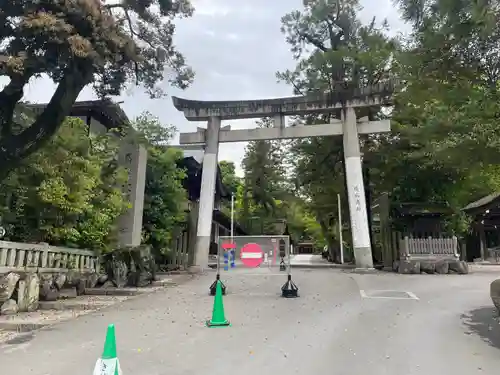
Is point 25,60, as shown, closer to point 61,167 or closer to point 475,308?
point 61,167

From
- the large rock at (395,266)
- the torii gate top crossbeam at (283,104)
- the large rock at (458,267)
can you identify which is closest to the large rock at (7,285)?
the torii gate top crossbeam at (283,104)

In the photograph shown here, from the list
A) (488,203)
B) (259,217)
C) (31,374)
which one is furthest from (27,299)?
(259,217)

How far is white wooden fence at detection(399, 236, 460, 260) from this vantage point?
17656 millimetres

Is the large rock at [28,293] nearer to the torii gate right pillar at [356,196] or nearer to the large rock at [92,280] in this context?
the large rock at [92,280]

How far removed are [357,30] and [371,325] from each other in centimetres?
1994

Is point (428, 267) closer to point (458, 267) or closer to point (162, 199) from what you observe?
point (458, 267)

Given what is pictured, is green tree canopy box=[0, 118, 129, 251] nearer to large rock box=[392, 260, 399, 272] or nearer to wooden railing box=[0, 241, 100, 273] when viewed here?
wooden railing box=[0, 241, 100, 273]

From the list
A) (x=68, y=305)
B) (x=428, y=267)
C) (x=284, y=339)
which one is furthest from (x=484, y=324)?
(x=428, y=267)

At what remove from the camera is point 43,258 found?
10070 millimetres

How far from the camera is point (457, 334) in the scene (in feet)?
20.8

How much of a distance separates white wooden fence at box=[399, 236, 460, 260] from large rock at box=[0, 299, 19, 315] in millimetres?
14843

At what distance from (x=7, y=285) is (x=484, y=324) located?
9.05 metres

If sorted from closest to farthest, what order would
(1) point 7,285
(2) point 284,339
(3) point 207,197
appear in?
1. (2) point 284,339
2. (1) point 7,285
3. (3) point 207,197

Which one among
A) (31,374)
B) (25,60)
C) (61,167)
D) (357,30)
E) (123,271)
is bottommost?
(31,374)
